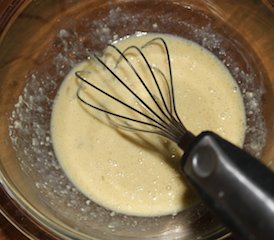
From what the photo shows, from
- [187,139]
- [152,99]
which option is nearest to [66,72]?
[152,99]

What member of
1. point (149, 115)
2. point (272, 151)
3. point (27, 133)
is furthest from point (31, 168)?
point (272, 151)

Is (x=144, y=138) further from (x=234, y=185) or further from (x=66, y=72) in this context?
(x=234, y=185)

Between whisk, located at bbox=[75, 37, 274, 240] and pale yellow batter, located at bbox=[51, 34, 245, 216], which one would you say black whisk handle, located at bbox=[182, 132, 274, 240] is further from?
pale yellow batter, located at bbox=[51, 34, 245, 216]

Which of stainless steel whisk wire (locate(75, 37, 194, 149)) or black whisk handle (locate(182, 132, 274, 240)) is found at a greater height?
stainless steel whisk wire (locate(75, 37, 194, 149))

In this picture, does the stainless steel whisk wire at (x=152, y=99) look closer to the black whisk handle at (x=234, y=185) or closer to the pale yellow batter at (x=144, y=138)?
the pale yellow batter at (x=144, y=138)

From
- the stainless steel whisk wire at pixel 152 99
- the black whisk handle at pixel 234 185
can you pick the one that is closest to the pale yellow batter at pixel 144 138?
the stainless steel whisk wire at pixel 152 99

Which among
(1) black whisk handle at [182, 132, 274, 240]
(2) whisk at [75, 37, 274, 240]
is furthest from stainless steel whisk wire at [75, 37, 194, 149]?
(1) black whisk handle at [182, 132, 274, 240]

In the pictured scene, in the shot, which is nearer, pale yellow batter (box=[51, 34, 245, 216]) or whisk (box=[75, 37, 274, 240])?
whisk (box=[75, 37, 274, 240])
